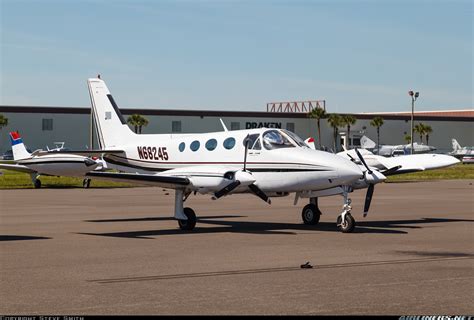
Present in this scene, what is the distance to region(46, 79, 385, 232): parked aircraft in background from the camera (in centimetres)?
2212

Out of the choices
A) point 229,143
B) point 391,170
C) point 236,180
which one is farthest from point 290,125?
point 236,180

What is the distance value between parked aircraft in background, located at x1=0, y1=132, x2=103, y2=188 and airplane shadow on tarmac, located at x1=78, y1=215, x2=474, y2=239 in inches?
90.2

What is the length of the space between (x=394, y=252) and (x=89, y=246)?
6761 millimetres

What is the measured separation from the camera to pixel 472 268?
15.0 metres

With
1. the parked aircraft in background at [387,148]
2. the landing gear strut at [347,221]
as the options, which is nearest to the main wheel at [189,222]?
the landing gear strut at [347,221]

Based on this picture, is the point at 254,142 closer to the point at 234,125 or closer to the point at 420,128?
the point at 234,125

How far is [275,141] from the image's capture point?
23.2 metres

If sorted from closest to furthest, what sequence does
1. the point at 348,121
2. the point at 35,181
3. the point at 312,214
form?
the point at 312,214, the point at 35,181, the point at 348,121

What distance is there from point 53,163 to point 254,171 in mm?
19142

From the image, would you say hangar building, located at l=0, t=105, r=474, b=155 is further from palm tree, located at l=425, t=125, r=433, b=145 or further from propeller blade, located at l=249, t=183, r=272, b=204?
propeller blade, located at l=249, t=183, r=272, b=204

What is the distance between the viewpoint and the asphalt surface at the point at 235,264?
446 inches

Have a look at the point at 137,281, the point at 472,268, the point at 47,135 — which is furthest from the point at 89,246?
the point at 47,135

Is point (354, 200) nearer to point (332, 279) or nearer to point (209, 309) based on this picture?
point (332, 279)

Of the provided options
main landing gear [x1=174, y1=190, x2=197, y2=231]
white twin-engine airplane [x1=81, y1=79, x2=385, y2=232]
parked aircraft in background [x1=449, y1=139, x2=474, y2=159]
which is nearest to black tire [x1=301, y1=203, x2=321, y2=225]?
white twin-engine airplane [x1=81, y1=79, x2=385, y2=232]
